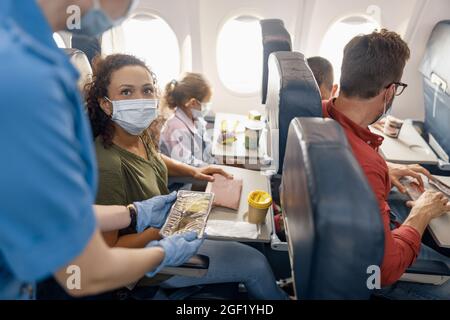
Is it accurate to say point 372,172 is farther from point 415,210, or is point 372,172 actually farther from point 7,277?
point 7,277

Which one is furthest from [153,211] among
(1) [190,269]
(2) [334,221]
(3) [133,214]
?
(2) [334,221]

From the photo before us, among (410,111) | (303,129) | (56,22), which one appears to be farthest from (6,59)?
(410,111)

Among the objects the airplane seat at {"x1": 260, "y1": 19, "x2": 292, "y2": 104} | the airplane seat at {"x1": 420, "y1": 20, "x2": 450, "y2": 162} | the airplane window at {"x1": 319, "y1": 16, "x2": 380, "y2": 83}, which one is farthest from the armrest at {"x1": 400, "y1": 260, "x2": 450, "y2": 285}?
the airplane window at {"x1": 319, "y1": 16, "x2": 380, "y2": 83}

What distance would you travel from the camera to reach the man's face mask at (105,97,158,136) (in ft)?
Answer: 6.16

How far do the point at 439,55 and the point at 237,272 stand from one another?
2.81m

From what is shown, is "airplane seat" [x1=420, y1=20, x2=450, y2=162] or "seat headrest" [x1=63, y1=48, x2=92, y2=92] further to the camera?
"airplane seat" [x1=420, y1=20, x2=450, y2=162]

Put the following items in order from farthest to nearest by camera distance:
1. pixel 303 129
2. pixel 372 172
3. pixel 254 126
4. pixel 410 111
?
1. pixel 410 111
2. pixel 254 126
3. pixel 372 172
4. pixel 303 129

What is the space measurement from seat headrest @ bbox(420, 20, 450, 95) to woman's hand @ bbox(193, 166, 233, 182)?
2.07 m

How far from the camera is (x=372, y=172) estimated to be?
1502 mm

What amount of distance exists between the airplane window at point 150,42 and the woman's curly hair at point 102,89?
70.9 inches

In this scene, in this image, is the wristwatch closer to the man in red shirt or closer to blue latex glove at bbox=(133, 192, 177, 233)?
blue latex glove at bbox=(133, 192, 177, 233)

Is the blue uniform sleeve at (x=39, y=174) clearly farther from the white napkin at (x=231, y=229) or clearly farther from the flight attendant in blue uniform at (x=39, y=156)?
the white napkin at (x=231, y=229)

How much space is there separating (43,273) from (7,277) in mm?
328
